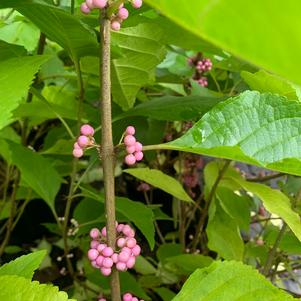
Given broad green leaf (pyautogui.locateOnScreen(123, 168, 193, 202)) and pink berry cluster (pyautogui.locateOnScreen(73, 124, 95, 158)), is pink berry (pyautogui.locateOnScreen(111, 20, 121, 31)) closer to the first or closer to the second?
pink berry cluster (pyautogui.locateOnScreen(73, 124, 95, 158))

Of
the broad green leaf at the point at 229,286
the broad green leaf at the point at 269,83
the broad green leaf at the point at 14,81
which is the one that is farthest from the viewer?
the broad green leaf at the point at 269,83

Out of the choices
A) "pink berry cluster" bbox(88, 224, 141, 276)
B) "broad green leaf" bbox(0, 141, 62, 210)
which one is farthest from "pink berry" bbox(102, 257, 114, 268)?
"broad green leaf" bbox(0, 141, 62, 210)

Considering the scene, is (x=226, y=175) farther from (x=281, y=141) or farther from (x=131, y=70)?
(x=281, y=141)

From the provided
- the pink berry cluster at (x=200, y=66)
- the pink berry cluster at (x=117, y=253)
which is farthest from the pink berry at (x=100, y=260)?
the pink berry cluster at (x=200, y=66)

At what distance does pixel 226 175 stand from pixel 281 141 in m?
0.46

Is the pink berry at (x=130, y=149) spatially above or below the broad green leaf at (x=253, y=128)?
below

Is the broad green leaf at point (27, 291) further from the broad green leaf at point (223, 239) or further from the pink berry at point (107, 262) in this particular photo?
the broad green leaf at point (223, 239)

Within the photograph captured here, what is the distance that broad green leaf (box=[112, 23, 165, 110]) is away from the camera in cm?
71

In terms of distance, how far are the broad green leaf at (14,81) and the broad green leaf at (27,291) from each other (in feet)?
0.42

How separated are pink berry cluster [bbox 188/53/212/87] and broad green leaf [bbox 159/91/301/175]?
0.56m

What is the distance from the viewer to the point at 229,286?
52 cm

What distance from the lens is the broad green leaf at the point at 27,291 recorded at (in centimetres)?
41

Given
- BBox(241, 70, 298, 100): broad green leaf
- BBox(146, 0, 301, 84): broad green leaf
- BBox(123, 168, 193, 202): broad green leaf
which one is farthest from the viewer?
BBox(123, 168, 193, 202): broad green leaf

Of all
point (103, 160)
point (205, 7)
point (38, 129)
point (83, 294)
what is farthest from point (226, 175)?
point (205, 7)
